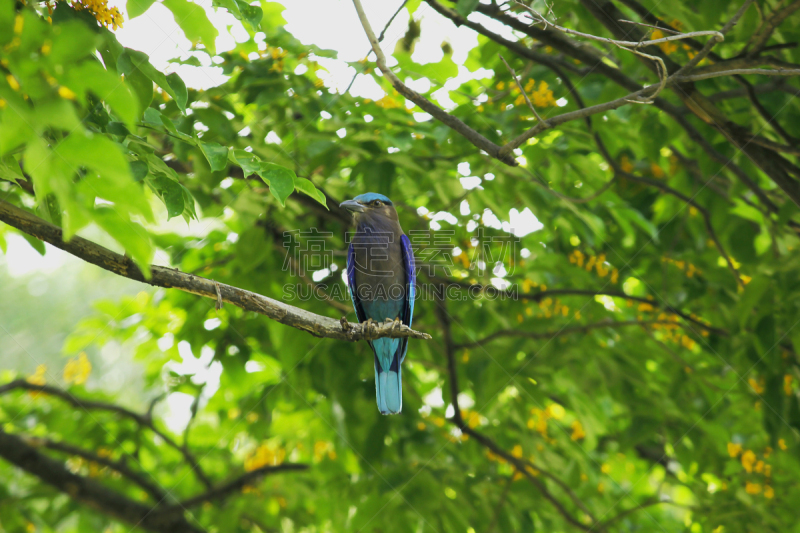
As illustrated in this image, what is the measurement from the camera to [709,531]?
3979mm

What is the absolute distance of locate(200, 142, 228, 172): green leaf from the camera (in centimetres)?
211

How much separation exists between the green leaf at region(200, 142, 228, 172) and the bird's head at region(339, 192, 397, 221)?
1884 mm

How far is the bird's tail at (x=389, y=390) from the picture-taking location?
383cm

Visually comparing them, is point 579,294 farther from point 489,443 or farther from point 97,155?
point 97,155

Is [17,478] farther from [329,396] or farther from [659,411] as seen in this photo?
[659,411]

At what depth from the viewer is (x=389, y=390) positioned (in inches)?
152

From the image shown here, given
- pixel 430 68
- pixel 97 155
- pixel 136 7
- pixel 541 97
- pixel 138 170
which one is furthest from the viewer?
pixel 541 97

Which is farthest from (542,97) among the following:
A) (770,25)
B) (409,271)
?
(409,271)

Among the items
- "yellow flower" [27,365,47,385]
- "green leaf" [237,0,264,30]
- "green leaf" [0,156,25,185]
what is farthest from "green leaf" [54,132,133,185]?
"yellow flower" [27,365,47,385]

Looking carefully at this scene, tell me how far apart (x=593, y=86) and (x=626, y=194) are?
1.72 m

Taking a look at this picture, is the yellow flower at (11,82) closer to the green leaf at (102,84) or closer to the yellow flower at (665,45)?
the green leaf at (102,84)

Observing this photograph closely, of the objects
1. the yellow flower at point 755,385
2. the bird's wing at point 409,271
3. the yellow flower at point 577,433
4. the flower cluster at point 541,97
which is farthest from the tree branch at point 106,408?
the yellow flower at point 755,385

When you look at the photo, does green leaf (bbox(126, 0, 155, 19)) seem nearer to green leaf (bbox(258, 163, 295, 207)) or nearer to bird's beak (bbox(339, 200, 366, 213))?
green leaf (bbox(258, 163, 295, 207))

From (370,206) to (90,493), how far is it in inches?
151
